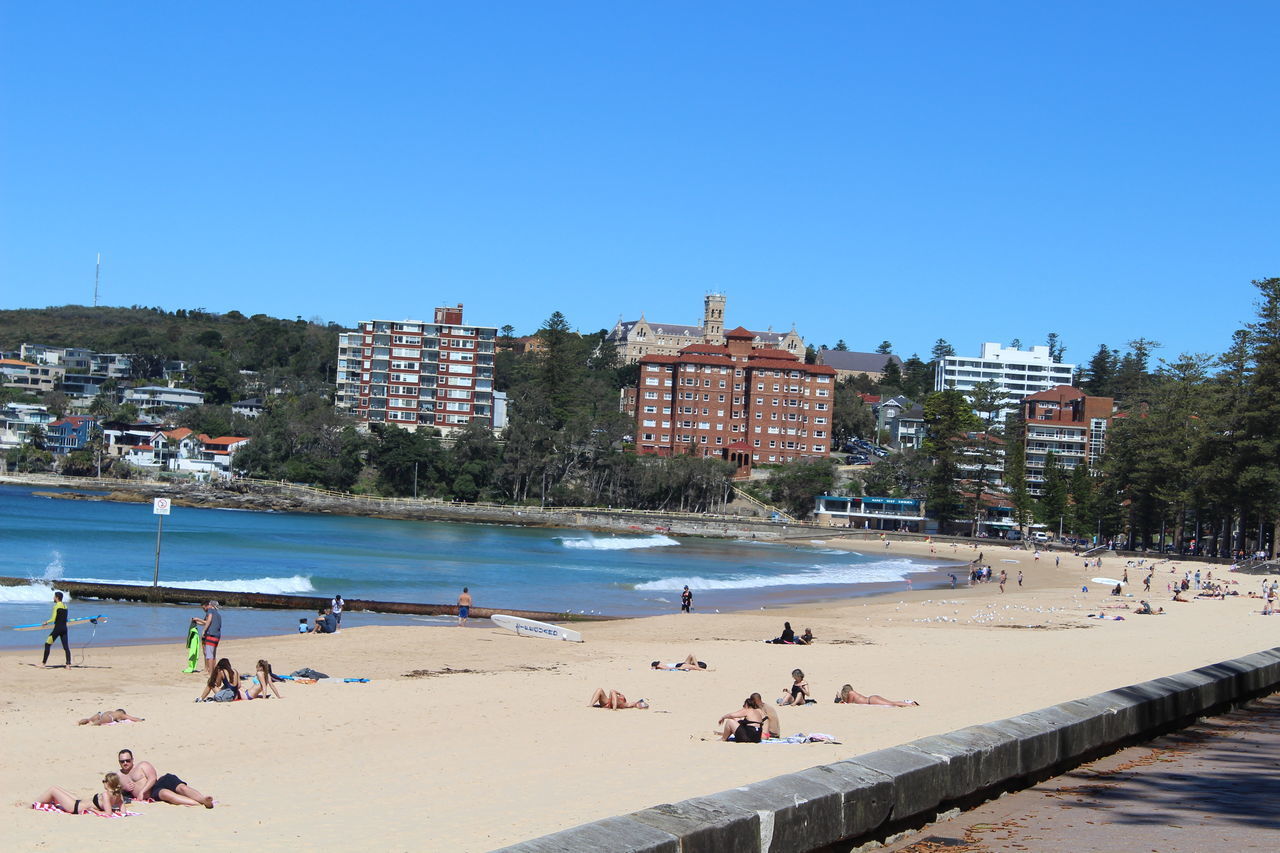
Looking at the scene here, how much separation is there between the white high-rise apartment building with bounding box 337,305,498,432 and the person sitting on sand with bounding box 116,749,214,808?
12012 centimetres

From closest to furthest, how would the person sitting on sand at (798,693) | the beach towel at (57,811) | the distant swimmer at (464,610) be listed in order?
the beach towel at (57,811) < the person sitting on sand at (798,693) < the distant swimmer at (464,610)

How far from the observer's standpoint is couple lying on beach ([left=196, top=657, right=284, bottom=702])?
1420 cm

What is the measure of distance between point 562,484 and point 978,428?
38700mm

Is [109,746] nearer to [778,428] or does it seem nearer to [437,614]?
[437,614]

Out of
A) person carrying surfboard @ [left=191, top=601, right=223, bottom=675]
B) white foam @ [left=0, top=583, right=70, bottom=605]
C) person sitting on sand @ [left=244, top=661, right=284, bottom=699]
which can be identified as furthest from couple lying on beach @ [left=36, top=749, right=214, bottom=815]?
white foam @ [left=0, top=583, right=70, bottom=605]

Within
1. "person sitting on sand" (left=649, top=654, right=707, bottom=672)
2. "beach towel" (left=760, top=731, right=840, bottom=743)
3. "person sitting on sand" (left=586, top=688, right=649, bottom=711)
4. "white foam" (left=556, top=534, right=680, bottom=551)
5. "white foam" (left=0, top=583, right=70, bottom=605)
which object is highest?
"beach towel" (left=760, top=731, right=840, bottom=743)

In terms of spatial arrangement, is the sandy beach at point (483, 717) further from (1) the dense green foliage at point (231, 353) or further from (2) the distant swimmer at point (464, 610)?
(1) the dense green foliage at point (231, 353)

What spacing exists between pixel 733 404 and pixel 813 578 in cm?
6816

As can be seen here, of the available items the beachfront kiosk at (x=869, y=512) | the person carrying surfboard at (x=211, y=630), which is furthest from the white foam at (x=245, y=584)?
the beachfront kiosk at (x=869, y=512)

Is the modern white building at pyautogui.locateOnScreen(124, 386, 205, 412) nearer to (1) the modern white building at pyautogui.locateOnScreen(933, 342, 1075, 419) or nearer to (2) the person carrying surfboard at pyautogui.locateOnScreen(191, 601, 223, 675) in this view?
(1) the modern white building at pyautogui.locateOnScreen(933, 342, 1075, 419)

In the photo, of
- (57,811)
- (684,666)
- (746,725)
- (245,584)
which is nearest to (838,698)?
(746,725)

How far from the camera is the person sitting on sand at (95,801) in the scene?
8.32 metres

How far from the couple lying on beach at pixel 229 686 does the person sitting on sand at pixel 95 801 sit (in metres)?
5.70

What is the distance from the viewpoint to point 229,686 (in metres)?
14.3
